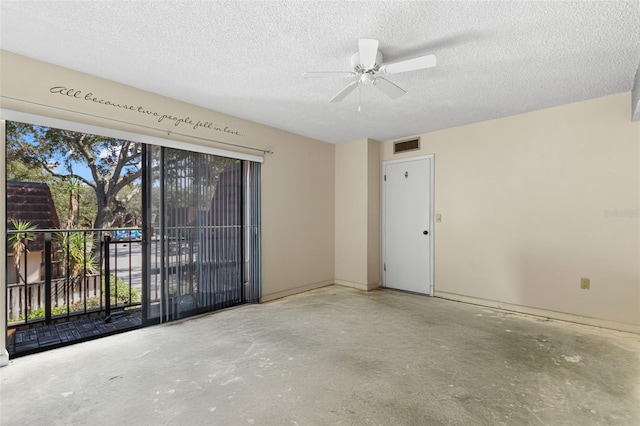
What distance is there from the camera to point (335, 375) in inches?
89.3

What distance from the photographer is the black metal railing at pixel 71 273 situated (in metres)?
3.52

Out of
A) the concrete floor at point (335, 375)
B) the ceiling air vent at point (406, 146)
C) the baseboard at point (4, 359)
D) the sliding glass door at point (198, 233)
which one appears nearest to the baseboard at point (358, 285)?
the concrete floor at point (335, 375)

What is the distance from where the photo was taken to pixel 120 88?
2947 mm

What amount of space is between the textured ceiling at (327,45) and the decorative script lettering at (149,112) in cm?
21

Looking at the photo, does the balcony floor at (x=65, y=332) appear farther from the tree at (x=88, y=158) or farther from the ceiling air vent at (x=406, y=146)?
the ceiling air vent at (x=406, y=146)

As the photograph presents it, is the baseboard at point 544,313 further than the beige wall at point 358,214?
No

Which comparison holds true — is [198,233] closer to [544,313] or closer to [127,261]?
[127,261]

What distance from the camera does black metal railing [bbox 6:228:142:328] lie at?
352 cm

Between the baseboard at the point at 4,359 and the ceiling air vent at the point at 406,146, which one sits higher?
the ceiling air vent at the point at 406,146

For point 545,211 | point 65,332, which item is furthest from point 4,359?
point 545,211

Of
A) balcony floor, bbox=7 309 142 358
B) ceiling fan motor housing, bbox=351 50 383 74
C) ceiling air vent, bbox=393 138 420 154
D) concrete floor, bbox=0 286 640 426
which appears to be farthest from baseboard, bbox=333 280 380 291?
ceiling fan motor housing, bbox=351 50 383 74

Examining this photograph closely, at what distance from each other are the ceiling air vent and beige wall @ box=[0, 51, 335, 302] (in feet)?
3.55

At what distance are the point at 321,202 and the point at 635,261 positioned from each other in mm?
3806

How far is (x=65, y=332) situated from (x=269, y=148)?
3066 mm
